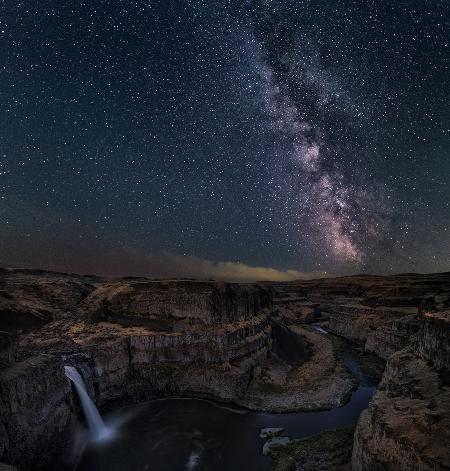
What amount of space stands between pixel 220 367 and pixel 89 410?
37.7ft

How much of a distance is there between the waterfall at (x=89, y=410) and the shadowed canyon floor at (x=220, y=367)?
0.80 meters

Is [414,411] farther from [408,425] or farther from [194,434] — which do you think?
[194,434]

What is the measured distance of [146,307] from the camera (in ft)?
118

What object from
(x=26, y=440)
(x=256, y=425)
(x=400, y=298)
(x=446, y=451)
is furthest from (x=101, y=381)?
(x=400, y=298)

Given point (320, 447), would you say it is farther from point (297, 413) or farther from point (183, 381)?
point (183, 381)

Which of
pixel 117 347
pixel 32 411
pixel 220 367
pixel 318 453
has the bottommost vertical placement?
pixel 318 453

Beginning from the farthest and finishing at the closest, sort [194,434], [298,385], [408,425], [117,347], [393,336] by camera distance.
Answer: [393,336]
[298,385]
[117,347]
[194,434]
[408,425]

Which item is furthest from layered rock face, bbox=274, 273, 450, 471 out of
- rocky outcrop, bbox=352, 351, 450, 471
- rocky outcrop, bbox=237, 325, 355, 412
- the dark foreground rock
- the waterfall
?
the waterfall

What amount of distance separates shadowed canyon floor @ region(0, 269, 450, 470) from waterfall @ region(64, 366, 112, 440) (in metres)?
0.80

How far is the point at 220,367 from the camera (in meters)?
30.5

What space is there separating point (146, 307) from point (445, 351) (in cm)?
Result: 2736

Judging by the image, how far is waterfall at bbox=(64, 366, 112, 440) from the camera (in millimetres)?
22766

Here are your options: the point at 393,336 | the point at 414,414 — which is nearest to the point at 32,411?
the point at 414,414

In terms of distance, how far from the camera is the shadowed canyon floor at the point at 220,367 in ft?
51.1
